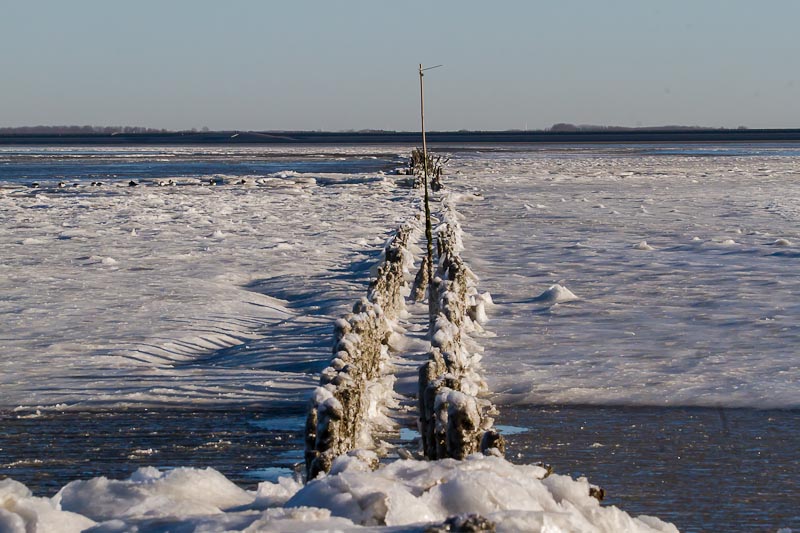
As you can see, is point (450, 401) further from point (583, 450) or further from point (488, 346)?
point (488, 346)

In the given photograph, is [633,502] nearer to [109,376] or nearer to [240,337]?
[109,376]

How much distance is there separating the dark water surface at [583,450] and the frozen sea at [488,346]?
0.07 feet

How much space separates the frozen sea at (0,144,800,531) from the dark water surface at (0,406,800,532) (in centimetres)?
2

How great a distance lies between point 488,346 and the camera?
9914 millimetres

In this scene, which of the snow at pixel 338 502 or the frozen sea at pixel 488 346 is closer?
the snow at pixel 338 502

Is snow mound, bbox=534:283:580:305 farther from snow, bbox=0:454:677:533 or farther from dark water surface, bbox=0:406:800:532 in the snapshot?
snow, bbox=0:454:677:533

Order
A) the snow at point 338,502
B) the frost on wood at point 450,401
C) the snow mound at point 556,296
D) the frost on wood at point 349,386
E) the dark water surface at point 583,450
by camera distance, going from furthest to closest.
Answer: the snow mound at point 556,296 < the dark water surface at point 583,450 < the frost on wood at point 349,386 < the frost on wood at point 450,401 < the snow at point 338,502

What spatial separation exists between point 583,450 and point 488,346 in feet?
10.9

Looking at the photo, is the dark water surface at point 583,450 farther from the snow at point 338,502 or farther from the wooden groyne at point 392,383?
the snow at point 338,502

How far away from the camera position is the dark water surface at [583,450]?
5656mm

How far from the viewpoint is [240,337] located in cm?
1037

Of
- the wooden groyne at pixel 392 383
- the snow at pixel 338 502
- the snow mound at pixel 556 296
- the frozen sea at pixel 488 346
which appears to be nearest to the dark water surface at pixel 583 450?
the frozen sea at pixel 488 346

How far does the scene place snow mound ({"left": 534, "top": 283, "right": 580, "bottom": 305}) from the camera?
40.0ft

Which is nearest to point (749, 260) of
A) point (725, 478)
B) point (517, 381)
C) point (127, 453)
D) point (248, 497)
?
point (517, 381)
